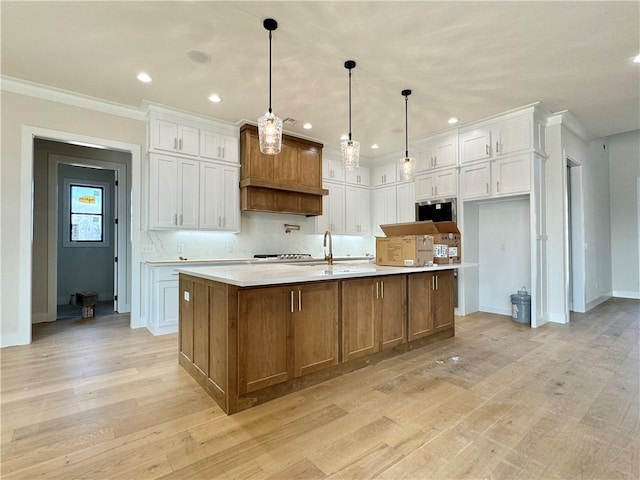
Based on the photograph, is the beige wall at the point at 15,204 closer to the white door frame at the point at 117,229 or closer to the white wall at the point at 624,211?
the white door frame at the point at 117,229

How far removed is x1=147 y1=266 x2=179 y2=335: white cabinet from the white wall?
8.39 meters

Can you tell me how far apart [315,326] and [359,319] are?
0.50 meters

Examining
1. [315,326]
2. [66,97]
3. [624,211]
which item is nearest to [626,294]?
[624,211]

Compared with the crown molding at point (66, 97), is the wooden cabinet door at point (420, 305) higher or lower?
lower

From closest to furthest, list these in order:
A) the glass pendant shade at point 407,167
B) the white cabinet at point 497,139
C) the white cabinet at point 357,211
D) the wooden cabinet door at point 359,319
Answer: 1. the wooden cabinet door at point 359,319
2. the glass pendant shade at point 407,167
3. the white cabinet at point 497,139
4. the white cabinet at point 357,211

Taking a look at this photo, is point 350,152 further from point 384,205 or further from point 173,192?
point 384,205

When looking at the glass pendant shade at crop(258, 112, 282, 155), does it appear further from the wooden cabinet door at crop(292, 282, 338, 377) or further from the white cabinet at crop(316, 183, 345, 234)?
the white cabinet at crop(316, 183, 345, 234)

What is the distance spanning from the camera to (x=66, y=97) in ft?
12.9

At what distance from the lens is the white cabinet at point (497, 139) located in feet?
14.4

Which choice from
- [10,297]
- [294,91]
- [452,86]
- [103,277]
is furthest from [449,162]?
[103,277]

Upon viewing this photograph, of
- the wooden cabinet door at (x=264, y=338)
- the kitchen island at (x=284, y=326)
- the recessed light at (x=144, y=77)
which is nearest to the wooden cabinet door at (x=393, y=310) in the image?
the kitchen island at (x=284, y=326)

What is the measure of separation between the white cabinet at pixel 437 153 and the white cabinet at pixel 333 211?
5.26 feet

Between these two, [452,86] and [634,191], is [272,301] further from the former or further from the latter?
[634,191]

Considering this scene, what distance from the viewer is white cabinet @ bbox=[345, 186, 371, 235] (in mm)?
6637
